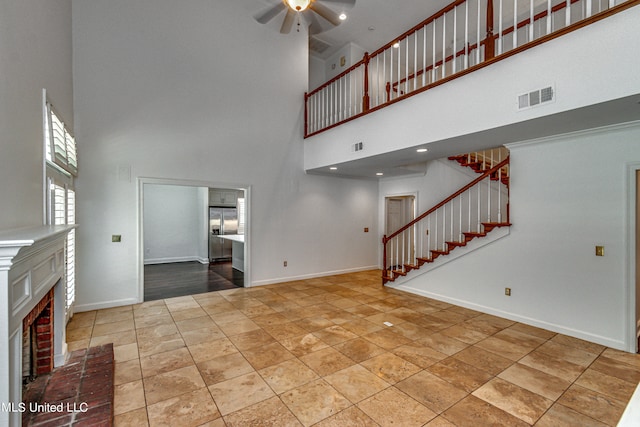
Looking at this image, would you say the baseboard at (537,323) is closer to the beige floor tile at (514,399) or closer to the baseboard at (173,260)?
the beige floor tile at (514,399)

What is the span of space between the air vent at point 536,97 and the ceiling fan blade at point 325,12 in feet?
8.48

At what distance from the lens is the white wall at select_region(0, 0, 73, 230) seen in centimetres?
184

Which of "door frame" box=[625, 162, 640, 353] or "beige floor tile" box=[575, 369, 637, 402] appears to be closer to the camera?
"beige floor tile" box=[575, 369, 637, 402]

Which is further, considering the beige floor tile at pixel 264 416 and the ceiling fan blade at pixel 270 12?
the ceiling fan blade at pixel 270 12

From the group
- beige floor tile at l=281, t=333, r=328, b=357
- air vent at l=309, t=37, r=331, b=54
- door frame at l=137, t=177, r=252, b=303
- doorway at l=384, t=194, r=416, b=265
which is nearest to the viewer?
beige floor tile at l=281, t=333, r=328, b=357

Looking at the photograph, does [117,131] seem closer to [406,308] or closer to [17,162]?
[17,162]

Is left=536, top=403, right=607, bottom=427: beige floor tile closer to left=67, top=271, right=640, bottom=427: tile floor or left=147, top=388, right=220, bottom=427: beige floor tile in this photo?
left=67, top=271, right=640, bottom=427: tile floor

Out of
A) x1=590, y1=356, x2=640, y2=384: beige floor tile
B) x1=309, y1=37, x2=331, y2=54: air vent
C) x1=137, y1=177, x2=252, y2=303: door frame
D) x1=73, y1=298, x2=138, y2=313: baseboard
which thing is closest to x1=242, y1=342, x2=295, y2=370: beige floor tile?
x1=137, y1=177, x2=252, y2=303: door frame

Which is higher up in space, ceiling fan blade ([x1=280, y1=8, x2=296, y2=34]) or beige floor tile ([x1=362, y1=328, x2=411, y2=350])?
ceiling fan blade ([x1=280, y1=8, x2=296, y2=34])

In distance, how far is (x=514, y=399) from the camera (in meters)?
2.47

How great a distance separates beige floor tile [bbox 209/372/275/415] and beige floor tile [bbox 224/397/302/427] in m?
0.07

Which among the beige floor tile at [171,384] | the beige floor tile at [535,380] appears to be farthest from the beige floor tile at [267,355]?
the beige floor tile at [535,380]

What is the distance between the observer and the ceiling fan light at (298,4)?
3.66 meters

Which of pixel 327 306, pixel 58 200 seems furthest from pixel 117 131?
pixel 327 306
